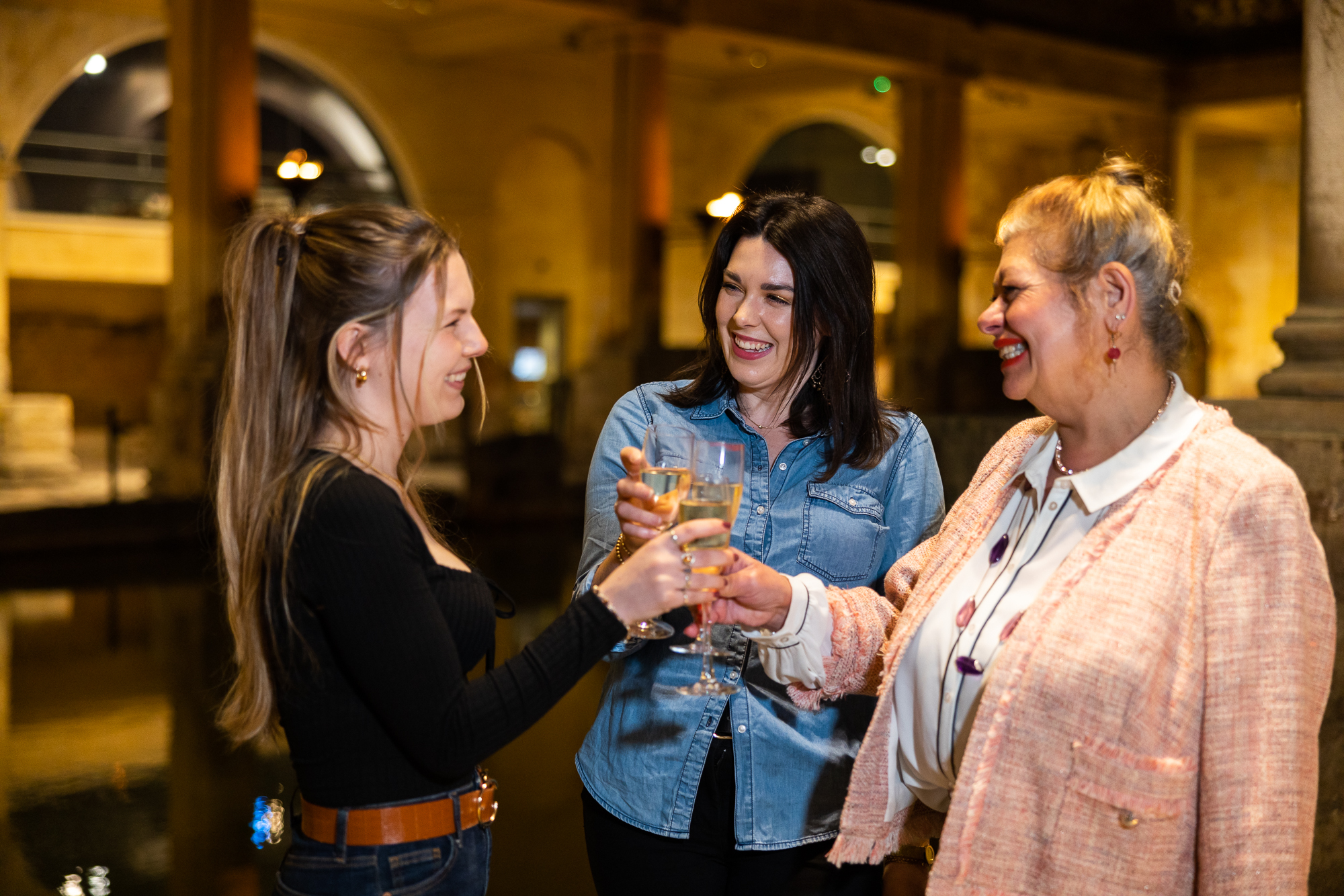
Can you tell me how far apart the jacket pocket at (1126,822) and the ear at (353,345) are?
4.05 feet

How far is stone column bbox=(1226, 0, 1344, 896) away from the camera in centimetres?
314

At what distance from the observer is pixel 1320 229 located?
377 cm

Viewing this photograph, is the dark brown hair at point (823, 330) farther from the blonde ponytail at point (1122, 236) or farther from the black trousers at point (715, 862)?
the black trousers at point (715, 862)

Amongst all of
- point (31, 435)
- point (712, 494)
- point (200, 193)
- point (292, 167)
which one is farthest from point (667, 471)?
point (31, 435)

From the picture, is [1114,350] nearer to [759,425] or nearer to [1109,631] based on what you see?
[1109,631]

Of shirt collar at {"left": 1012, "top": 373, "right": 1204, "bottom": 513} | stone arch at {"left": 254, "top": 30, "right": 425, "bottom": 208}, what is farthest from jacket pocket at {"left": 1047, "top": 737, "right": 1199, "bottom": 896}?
stone arch at {"left": 254, "top": 30, "right": 425, "bottom": 208}

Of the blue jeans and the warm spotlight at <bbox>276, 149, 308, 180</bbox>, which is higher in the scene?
the warm spotlight at <bbox>276, 149, 308, 180</bbox>

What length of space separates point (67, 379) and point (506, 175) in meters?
Answer: 8.03

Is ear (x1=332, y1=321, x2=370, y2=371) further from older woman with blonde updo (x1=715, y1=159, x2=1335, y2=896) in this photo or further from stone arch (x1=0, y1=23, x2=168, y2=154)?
stone arch (x1=0, y1=23, x2=168, y2=154)

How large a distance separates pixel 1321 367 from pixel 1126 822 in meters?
2.47

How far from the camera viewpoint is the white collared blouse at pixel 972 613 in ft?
6.55

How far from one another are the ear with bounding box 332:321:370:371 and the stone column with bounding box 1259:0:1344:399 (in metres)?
2.94

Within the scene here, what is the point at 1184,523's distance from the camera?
187 centimetres

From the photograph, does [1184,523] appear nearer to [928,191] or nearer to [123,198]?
[928,191]
